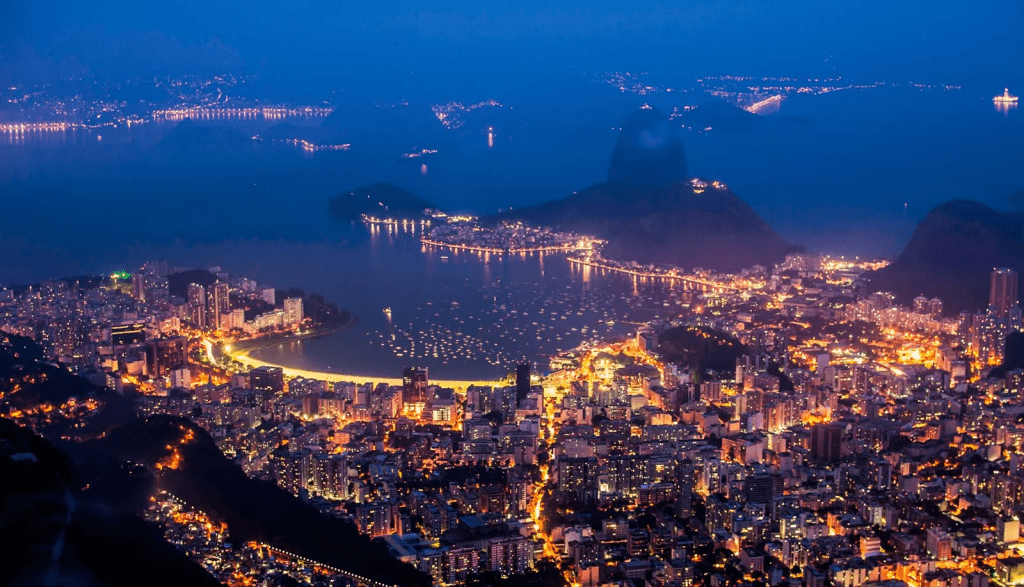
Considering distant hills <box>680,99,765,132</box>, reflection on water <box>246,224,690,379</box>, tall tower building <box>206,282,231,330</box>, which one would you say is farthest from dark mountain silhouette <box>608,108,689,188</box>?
tall tower building <box>206,282,231,330</box>

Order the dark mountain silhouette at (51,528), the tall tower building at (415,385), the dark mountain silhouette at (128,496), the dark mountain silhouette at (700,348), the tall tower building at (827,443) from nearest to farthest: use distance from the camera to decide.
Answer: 1. the dark mountain silhouette at (51,528)
2. the dark mountain silhouette at (128,496)
3. the tall tower building at (827,443)
4. the tall tower building at (415,385)
5. the dark mountain silhouette at (700,348)

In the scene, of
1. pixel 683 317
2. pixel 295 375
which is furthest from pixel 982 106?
pixel 295 375

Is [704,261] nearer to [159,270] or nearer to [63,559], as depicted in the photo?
[159,270]

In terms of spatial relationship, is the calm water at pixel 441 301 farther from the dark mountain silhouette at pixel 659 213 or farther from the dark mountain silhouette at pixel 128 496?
the dark mountain silhouette at pixel 128 496

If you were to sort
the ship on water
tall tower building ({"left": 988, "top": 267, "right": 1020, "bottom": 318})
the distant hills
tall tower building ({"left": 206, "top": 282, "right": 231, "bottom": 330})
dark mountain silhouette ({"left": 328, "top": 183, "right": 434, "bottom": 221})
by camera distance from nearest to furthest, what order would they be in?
tall tower building ({"left": 988, "top": 267, "right": 1020, "bottom": 318}), tall tower building ({"left": 206, "top": 282, "right": 231, "bottom": 330}), the ship on water, the distant hills, dark mountain silhouette ({"left": 328, "top": 183, "right": 434, "bottom": 221})

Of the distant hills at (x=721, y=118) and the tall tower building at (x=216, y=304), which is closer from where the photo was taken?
the tall tower building at (x=216, y=304)

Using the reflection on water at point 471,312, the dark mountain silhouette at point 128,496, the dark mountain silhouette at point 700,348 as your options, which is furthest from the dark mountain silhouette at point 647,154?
the dark mountain silhouette at point 128,496

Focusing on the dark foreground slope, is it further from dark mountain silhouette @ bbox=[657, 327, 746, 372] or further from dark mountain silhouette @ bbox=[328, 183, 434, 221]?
dark mountain silhouette @ bbox=[328, 183, 434, 221]
